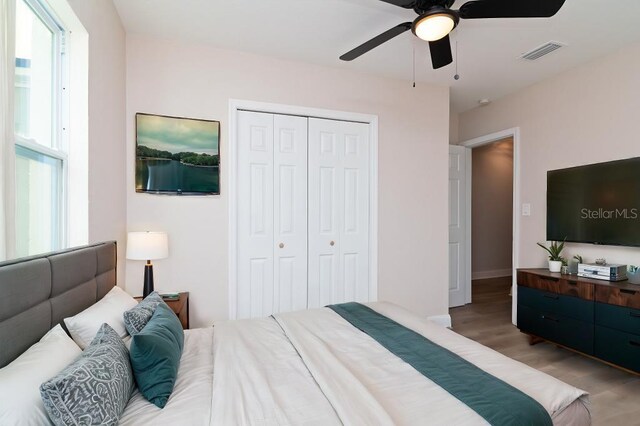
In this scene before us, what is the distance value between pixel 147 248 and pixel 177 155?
886 mm

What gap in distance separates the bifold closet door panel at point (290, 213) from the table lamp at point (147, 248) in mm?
1073

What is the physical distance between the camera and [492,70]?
3.33 m

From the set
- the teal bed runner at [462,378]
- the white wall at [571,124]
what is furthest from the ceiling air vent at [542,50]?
the teal bed runner at [462,378]

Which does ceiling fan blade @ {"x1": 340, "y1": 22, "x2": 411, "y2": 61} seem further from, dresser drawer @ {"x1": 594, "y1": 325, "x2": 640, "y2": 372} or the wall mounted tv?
dresser drawer @ {"x1": 594, "y1": 325, "x2": 640, "y2": 372}

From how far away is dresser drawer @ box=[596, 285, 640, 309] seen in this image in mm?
2432

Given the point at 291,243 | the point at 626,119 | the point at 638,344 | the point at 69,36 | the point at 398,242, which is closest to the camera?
the point at 69,36

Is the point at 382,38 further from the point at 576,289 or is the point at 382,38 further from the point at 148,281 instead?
the point at 576,289

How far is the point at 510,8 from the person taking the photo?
1.78 metres

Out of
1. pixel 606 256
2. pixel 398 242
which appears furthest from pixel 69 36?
pixel 606 256

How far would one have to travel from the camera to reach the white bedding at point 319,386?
107 cm

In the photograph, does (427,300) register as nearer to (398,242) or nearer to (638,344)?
(398,242)

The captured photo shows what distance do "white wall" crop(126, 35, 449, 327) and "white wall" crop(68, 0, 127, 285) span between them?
0.51 feet

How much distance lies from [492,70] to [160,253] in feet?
11.9

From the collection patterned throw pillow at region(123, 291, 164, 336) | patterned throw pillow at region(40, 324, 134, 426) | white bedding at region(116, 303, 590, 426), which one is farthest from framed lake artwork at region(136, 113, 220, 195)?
patterned throw pillow at region(40, 324, 134, 426)
